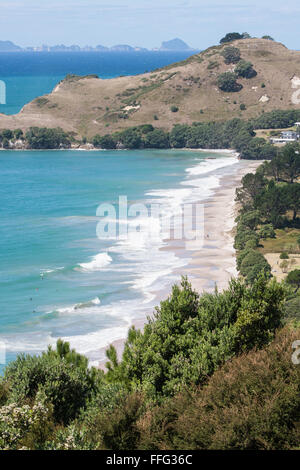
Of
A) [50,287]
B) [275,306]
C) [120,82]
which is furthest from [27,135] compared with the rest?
[275,306]

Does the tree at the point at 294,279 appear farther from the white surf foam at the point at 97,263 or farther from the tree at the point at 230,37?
the tree at the point at 230,37

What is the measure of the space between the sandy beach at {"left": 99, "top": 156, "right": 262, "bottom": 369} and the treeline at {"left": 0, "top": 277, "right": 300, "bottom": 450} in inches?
632

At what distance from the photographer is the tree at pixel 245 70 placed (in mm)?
164375

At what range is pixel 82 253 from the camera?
62.1 m

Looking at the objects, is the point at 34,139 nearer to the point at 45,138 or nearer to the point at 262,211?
the point at 45,138

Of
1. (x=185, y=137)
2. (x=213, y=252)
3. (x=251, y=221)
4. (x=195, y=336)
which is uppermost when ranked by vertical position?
(x=185, y=137)

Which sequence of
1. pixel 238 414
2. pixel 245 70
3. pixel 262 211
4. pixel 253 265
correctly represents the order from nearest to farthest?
pixel 238 414 < pixel 253 265 < pixel 262 211 < pixel 245 70

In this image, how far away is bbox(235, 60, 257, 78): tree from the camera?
16438cm

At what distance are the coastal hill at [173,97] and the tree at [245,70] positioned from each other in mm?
1242

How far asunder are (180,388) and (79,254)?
145ft

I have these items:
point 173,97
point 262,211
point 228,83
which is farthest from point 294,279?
point 228,83

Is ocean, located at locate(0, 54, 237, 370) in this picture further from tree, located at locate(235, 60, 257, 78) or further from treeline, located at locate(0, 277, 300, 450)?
tree, located at locate(235, 60, 257, 78)

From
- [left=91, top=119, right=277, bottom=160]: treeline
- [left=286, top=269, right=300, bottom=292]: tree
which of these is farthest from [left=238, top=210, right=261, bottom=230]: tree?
[left=91, top=119, right=277, bottom=160]: treeline

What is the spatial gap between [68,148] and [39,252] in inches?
3399
